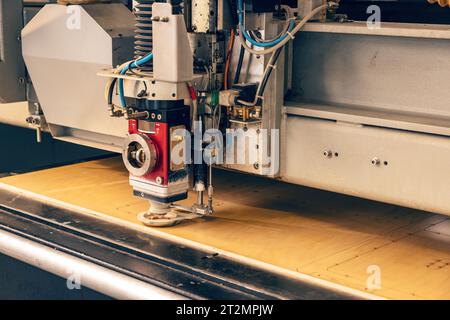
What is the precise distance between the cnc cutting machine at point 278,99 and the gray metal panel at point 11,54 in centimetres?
49

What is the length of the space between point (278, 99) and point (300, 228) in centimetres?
40

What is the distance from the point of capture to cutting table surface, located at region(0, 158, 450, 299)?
2.05 metres

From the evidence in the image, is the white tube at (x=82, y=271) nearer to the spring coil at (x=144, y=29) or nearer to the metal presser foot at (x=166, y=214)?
the metal presser foot at (x=166, y=214)

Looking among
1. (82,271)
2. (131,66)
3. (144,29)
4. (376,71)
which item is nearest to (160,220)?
(82,271)

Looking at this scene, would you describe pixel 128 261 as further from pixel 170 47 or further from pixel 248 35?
pixel 248 35

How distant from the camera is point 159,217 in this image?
2.44 m

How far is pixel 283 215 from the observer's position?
101 inches

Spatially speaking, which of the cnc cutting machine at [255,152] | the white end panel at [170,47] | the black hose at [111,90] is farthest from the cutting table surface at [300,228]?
the white end panel at [170,47]

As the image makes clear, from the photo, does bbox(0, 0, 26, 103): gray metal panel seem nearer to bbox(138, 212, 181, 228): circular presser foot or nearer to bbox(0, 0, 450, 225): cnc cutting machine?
bbox(0, 0, 450, 225): cnc cutting machine

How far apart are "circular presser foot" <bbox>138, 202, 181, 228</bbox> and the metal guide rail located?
0.06 metres

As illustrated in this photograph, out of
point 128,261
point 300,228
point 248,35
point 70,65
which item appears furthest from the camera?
point 70,65

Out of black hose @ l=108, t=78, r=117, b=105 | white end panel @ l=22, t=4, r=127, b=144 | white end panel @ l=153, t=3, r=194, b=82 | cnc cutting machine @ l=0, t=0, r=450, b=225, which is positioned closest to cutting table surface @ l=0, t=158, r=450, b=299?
cnc cutting machine @ l=0, t=0, r=450, b=225
